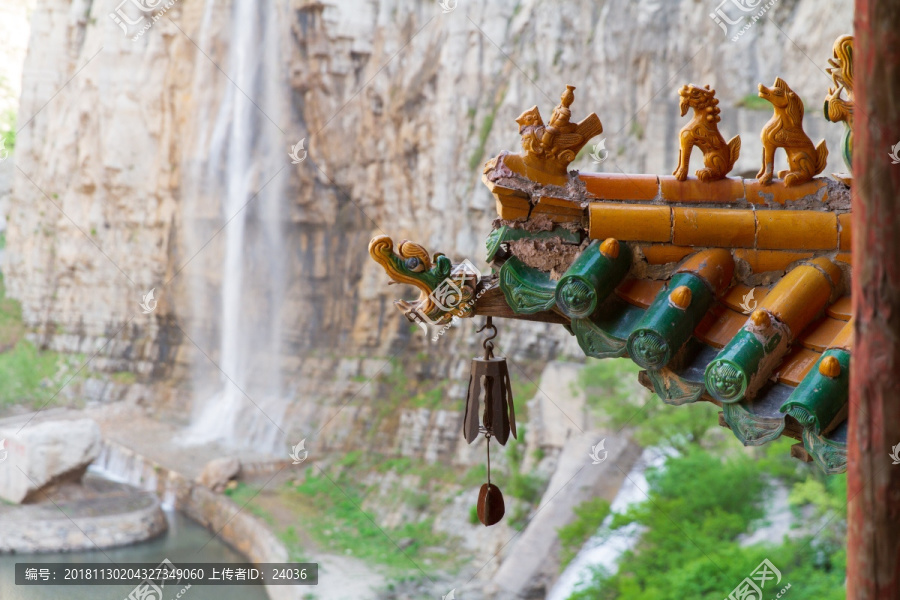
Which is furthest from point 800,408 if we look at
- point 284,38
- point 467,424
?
Result: point 284,38

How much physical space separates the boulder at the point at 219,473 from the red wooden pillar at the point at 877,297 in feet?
51.4

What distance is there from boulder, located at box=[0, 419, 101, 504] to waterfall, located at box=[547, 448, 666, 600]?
9.35m

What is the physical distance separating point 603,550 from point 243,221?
543 inches

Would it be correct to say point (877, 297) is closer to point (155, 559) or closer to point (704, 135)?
point (704, 135)

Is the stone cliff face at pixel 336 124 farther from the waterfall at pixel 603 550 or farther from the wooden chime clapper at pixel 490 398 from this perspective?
the wooden chime clapper at pixel 490 398

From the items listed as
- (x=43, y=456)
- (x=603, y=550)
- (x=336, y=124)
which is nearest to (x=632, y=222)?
(x=603, y=550)

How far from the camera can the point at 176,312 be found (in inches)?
894

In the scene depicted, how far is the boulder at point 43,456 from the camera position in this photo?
15234mm

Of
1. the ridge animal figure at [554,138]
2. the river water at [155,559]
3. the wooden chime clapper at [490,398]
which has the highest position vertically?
the ridge animal figure at [554,138]

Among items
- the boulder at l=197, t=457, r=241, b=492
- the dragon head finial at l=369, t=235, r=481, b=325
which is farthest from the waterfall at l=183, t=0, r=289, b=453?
the dragon head finial at l=369, t=235, r=481, b=325

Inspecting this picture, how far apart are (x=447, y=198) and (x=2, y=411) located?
40.1ft

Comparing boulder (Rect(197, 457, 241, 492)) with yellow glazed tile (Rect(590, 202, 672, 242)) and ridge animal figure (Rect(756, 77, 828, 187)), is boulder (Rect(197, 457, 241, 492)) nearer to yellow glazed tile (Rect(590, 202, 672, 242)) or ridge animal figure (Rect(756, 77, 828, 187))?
yellow glazed tile (Rect(590, 202, 672, 242))

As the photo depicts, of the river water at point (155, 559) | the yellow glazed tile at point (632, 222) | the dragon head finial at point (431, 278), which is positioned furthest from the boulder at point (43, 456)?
the yellow glazed tile at point (632, 222)

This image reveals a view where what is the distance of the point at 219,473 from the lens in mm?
16609
